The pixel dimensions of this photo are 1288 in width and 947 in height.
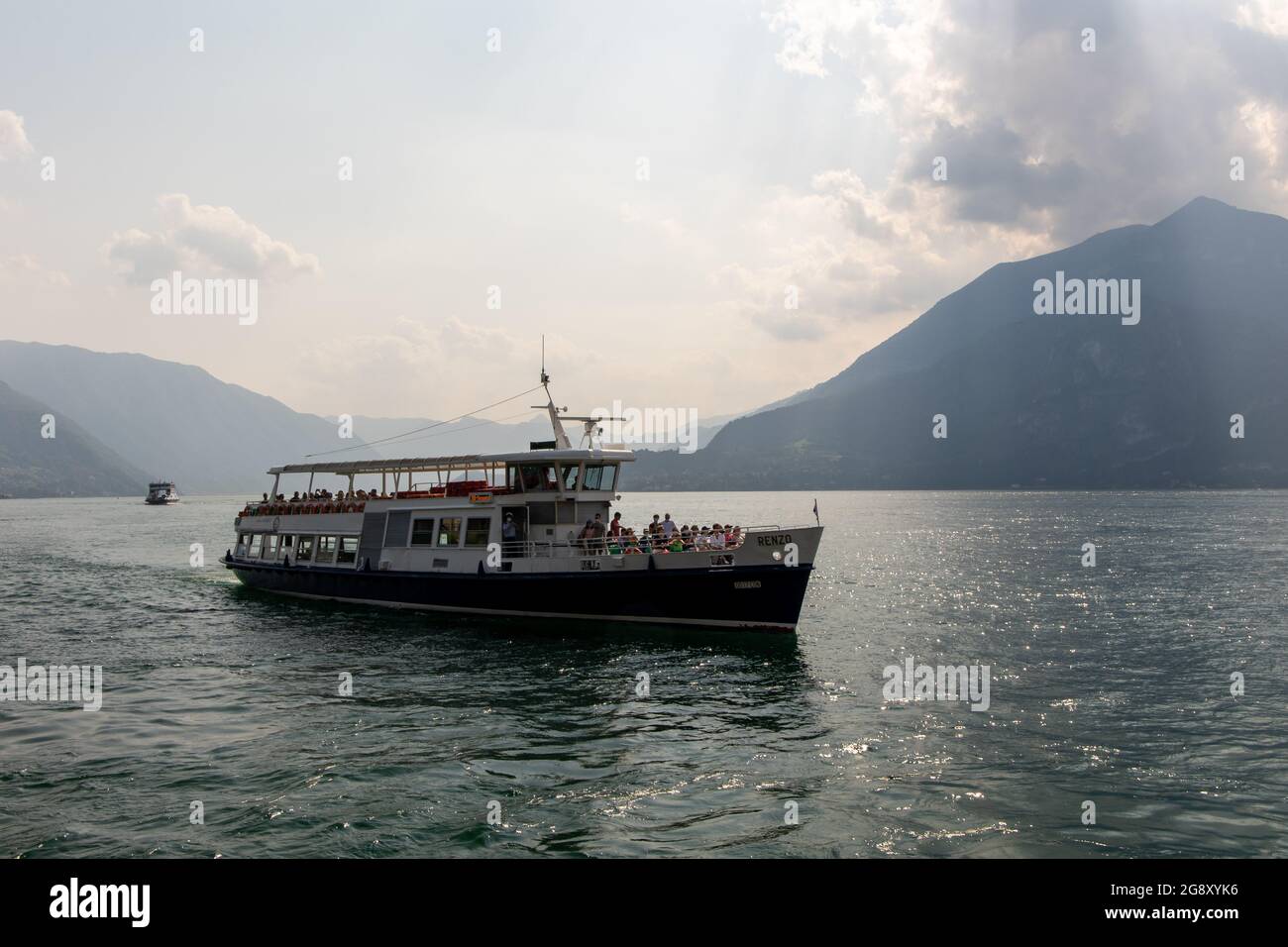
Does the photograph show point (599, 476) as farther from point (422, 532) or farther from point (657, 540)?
point (422, 532)

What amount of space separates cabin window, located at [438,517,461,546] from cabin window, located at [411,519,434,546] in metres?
0.55

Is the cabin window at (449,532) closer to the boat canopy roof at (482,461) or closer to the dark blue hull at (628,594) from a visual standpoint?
the dark blue hull at (628,594)

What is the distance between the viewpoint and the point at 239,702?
23609 millimetres

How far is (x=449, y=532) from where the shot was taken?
3816 cm

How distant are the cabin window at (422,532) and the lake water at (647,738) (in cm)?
363

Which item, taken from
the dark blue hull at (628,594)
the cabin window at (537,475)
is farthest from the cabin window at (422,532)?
the cabin window at (537,475)

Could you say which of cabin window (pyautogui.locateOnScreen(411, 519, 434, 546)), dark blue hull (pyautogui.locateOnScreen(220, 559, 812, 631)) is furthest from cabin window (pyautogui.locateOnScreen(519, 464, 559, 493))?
cabin window (pyautogui.locateOnScreen(411, 519, 434, 546))

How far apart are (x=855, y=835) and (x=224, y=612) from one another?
3678 cm

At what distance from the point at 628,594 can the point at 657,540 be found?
2.56 metres

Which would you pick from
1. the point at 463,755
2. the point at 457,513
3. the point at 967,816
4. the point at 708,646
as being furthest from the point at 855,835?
the point at 457,513

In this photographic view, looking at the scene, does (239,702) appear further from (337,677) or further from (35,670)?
(35,670)

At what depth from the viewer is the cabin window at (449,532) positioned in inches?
1491

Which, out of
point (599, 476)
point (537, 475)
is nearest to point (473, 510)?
point (537, 475)

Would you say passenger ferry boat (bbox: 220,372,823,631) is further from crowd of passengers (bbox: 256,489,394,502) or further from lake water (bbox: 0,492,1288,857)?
lake water (bbox: 0,492,1288,857)
